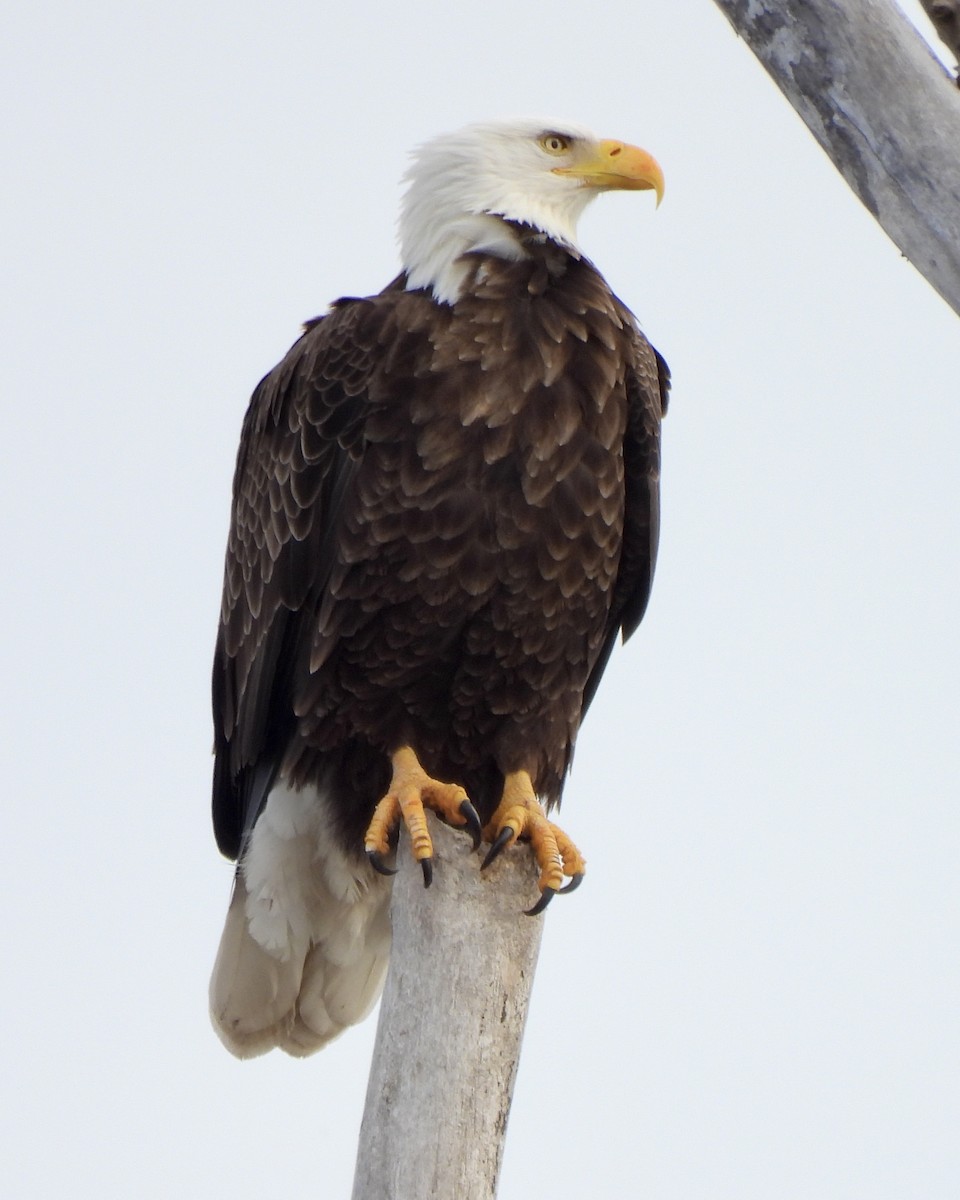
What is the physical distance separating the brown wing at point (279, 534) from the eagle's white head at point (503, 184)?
375 mm

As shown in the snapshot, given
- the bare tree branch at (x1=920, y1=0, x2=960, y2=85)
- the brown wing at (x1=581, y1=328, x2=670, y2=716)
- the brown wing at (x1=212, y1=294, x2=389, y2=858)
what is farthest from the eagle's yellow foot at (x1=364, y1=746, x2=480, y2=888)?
the bare tree branch at (x1=920, y1=0, x2=960, y2=85)

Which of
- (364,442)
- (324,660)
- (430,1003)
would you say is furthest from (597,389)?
(430,1003)

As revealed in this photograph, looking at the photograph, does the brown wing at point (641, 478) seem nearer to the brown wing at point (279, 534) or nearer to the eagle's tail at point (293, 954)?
the brown wing at point (279, 534)

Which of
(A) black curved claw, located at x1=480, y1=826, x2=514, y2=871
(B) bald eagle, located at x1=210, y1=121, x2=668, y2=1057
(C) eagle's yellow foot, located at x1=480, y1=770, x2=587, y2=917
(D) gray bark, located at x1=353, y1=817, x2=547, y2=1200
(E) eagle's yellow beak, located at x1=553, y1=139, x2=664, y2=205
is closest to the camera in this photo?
(D) gray bark, located at x1=353, y1=817, x2=547, y2=1200

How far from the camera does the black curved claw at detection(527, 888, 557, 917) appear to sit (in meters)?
3.93

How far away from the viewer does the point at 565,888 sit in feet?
13.9

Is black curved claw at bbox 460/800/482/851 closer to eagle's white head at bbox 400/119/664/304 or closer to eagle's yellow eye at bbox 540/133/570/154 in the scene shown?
eagle's white head at bbox 400/119/664/304

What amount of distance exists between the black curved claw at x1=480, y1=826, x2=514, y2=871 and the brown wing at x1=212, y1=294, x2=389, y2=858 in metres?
0.84

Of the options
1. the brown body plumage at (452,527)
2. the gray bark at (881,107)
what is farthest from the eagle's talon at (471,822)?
the gray bark at (881,107)

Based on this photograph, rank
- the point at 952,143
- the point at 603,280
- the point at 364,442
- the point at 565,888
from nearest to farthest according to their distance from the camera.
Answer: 1. the point at 952,143
2. the point at 565,888
3. the point at 364,442
4. the point at 603,280

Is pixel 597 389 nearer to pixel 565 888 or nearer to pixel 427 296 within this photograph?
pixel 427 296

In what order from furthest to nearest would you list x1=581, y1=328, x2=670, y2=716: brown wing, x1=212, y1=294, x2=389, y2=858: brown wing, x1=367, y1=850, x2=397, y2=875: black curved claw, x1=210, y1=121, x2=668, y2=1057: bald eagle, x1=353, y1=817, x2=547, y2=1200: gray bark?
x1=581, y1=328, x2=670, y2=716: brown wing
x1=212, y1=294, x2=389, y2=858: brown wing
x1=210, y1=121, x2=668, y2=1057: bald eagle
x1=367, y1=850, x2=397, y2=875: black curved claw
x1=353, y1=817, x2=547, y2=1200: gray bark

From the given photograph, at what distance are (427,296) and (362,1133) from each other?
223 cm

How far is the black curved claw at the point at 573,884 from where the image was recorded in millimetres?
4237
